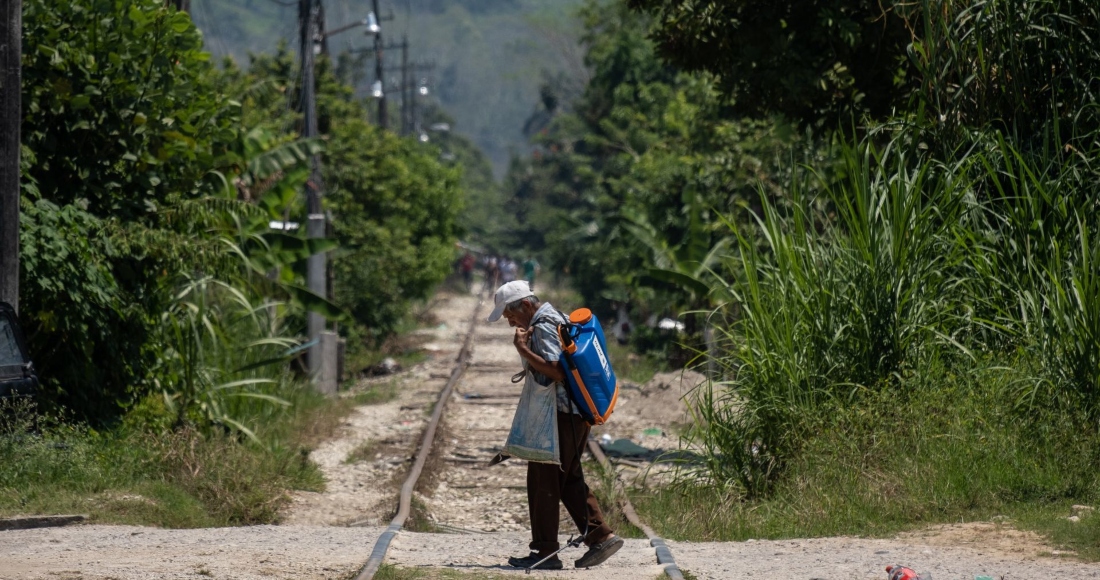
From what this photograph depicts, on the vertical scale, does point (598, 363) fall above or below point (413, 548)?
above

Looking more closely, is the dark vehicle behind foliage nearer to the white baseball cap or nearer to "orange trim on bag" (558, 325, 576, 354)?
the white baseball cap

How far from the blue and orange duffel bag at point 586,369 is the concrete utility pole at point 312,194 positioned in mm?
13623

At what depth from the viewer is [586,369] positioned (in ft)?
24.9

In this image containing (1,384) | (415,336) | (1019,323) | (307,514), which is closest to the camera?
(1019,323)

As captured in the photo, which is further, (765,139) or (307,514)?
(765,139)

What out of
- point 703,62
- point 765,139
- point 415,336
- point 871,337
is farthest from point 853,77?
point 415,336

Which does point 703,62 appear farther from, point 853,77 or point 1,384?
point 1,384

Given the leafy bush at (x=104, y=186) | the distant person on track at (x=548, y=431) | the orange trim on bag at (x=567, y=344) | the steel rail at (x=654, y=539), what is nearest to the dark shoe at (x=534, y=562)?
the distant person on track at (x=548, y=431)

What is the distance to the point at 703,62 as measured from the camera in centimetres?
1403

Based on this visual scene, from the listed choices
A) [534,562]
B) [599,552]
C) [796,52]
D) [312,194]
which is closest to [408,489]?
[534,562]

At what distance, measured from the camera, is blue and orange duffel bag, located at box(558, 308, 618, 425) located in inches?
299

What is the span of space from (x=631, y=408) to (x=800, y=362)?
365 inches

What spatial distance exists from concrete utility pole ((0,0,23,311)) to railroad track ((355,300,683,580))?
374 cm

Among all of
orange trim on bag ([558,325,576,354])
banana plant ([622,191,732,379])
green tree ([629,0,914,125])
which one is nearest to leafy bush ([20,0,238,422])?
green tree ([629,0,914,125])
